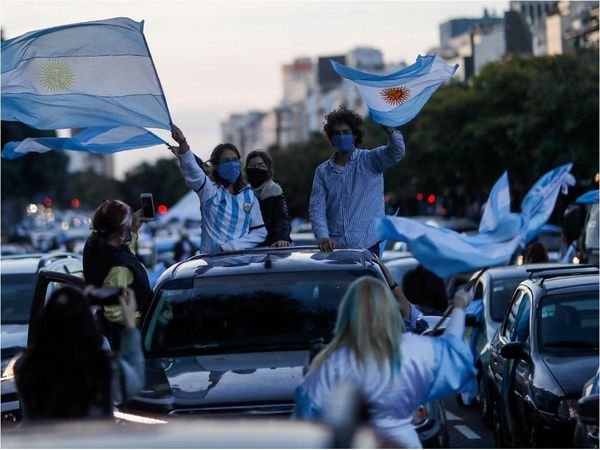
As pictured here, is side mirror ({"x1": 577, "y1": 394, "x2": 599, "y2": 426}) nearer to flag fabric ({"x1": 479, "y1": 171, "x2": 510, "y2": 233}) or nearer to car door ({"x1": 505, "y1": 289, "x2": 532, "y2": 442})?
flag fabric ({"x1": 479, "y1": 171, "x2": 510, "y2": 233})

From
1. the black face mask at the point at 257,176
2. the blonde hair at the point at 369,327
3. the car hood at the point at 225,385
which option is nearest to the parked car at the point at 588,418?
the blonde hair at the point at 369,327

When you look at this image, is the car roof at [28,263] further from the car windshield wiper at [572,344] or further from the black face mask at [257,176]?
the car windshield wiper at [572,344]

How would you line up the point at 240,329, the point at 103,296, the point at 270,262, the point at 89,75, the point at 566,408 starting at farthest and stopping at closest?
the point at 89,75 → the point at 566,408 → the point at 270,262 → the point at 240,329 → the point at 103,296

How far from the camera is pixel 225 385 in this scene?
749 centimetres

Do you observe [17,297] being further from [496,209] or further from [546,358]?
[496,209]

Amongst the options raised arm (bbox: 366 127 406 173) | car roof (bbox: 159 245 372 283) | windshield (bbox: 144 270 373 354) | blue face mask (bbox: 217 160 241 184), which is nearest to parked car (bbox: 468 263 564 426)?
raised arm (bbox: 366 127 406 173)

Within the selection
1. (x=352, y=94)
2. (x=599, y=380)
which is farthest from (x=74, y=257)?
(x=352, y=94)

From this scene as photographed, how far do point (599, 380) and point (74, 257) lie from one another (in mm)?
10060

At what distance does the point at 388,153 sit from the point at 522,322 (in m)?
2.04

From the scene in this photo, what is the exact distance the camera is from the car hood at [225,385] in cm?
734

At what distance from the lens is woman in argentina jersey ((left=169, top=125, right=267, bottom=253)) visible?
10016mm

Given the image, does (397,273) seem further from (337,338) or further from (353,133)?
(337,338)

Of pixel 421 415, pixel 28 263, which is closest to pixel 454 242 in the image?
pixel 421 415

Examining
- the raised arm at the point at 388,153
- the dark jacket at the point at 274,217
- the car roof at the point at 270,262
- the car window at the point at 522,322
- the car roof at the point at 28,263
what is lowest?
the car window at the point at 522,322
